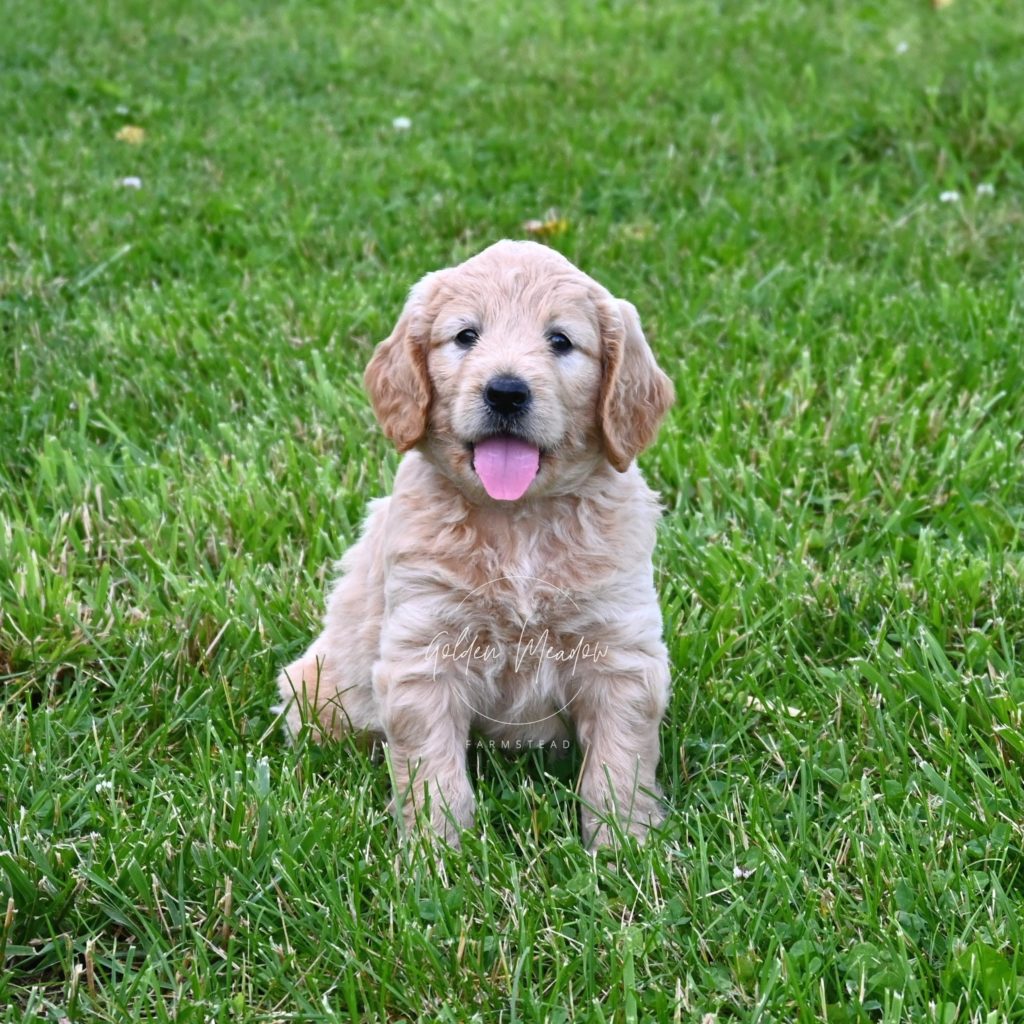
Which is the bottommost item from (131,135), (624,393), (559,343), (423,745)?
(423,745)

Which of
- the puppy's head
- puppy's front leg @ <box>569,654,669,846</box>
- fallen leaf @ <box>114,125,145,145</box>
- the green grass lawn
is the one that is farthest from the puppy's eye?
fallen leaf @ <box>114,125,145,145</box>

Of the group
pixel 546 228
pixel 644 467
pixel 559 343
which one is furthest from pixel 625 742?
pixel 546 228

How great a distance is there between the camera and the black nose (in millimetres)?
2912

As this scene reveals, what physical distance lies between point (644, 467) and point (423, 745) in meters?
1.71

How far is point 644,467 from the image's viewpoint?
449 cm

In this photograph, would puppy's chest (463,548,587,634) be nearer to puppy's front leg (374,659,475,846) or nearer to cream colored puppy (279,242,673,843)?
cream colored puppy (279,242,673,843)

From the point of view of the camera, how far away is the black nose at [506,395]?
2.91 meters

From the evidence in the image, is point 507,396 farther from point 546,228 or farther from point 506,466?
point 546,228

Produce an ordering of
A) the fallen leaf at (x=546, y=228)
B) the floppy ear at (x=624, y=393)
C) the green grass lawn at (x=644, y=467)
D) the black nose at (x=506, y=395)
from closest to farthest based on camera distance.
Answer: the green grass lawn at (x=644, y=467), the black nose at (x=506, y=395), the floppy ear at (x=624, y=393), the fallen leaf at (x=546, y=228)

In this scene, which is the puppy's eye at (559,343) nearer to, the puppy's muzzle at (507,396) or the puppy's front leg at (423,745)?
the puppy's muzzle at (507,396)

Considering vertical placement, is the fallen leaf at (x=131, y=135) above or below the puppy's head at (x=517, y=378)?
below

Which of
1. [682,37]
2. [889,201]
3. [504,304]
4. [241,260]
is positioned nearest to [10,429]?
[241,260]

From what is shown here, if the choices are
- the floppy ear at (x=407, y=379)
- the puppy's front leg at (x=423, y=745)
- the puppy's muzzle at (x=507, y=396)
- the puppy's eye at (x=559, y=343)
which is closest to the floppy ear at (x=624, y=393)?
the puppy's eye at (x=559, y=343)

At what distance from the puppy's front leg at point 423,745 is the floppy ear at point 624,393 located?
661 mm
